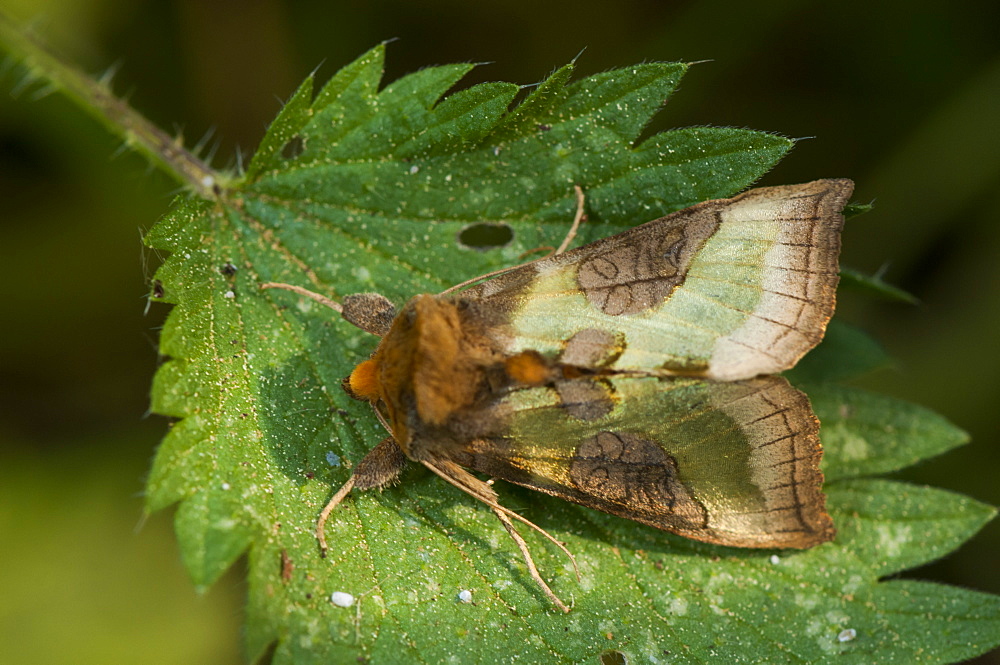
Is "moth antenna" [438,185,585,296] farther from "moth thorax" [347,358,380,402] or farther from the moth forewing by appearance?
"moth thorax" [347,358,380,402]

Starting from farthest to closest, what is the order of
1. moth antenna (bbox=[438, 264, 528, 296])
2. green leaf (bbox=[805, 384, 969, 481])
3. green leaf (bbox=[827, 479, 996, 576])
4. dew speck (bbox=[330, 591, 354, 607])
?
1. green leaf (bbox=[805, 384, 969, 481])
2. green leaf (bbox=[827, 479, 996, 576])
3. moth antenna (bbox=[438, 264, 528, 296])
4. dew speck (bbox=[330, 591, 354, 607])

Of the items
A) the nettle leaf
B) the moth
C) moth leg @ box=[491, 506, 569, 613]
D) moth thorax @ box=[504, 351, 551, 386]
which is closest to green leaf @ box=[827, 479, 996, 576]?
the nettle leaf

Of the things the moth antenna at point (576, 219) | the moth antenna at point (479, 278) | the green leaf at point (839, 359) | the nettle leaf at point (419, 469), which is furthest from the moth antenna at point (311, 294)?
the green leaf at point (839, 359)

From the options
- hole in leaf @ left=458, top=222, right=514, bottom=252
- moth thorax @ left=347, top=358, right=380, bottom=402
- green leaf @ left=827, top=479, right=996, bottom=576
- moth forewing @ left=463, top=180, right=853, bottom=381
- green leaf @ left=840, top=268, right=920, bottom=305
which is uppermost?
moth thorax @ left=347, top=358, right=380, bottom=402

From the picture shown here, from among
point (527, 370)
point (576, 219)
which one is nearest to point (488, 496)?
point (527, 370)

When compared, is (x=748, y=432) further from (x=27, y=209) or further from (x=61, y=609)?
(x=27, y=209)

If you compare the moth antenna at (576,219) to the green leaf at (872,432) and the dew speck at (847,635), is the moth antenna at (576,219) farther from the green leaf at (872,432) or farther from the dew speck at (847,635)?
the dew speck at (847,635)

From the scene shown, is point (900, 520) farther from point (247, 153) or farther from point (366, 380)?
point (247, 153)

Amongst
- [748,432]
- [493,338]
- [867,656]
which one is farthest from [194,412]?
[867,656]
